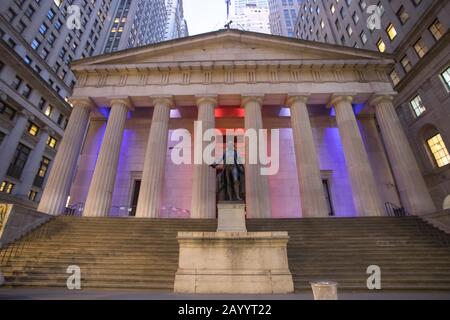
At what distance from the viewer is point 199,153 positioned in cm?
1709

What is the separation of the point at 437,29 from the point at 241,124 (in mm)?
19787

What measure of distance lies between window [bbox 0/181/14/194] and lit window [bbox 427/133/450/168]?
48981mm

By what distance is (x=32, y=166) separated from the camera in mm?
32156

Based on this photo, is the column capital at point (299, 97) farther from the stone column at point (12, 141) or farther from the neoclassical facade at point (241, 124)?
the stone column at point (12, 141)

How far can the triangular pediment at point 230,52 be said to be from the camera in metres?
20.0

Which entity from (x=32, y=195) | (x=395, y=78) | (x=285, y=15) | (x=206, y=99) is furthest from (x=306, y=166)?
(x=285, y=15)

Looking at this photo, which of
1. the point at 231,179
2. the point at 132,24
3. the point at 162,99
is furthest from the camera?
the point at 132,24

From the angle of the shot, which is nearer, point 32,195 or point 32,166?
point 32,166

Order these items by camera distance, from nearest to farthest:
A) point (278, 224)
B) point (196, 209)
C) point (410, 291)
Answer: point (410, 291)
point (278, 224)
point (196, 209)

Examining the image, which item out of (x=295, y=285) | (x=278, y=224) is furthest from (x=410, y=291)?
(x=278, y=224)

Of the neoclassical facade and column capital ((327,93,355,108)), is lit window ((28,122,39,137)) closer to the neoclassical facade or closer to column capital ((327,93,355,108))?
the neoclassical facade

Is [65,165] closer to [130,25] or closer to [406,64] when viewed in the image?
[406,64]

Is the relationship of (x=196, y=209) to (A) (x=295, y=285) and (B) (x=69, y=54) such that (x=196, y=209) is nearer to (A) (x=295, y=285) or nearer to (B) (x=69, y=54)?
(A) (x=295, y=285)

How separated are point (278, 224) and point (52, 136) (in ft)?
131
